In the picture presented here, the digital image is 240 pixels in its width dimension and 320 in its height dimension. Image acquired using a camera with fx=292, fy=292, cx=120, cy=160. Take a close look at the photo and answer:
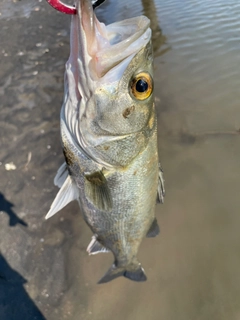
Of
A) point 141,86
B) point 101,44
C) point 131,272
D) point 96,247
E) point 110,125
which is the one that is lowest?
point 131,272

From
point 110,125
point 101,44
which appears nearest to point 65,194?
point 110,125

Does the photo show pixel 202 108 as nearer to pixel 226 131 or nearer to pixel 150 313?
pixel 226 131

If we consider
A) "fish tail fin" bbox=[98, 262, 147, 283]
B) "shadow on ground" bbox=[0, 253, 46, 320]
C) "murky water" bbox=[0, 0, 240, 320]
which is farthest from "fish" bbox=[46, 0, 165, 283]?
"shadow on ground" bbox=[0, 253, 46, 320]

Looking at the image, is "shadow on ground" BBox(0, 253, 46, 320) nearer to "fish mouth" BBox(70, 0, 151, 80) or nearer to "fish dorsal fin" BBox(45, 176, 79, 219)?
"fish dorsal fin" BBox(45, 176, 79, 219)

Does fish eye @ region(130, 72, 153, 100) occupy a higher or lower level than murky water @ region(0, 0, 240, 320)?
higher

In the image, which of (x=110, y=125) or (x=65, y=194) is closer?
(x=110, y=125)

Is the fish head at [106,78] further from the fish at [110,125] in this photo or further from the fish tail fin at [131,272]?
the fish tail fin at [131,272]

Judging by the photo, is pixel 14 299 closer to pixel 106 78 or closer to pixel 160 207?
pixel 160 207

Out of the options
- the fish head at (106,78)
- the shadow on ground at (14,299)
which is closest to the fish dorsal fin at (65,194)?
the fish head at (106,78)
